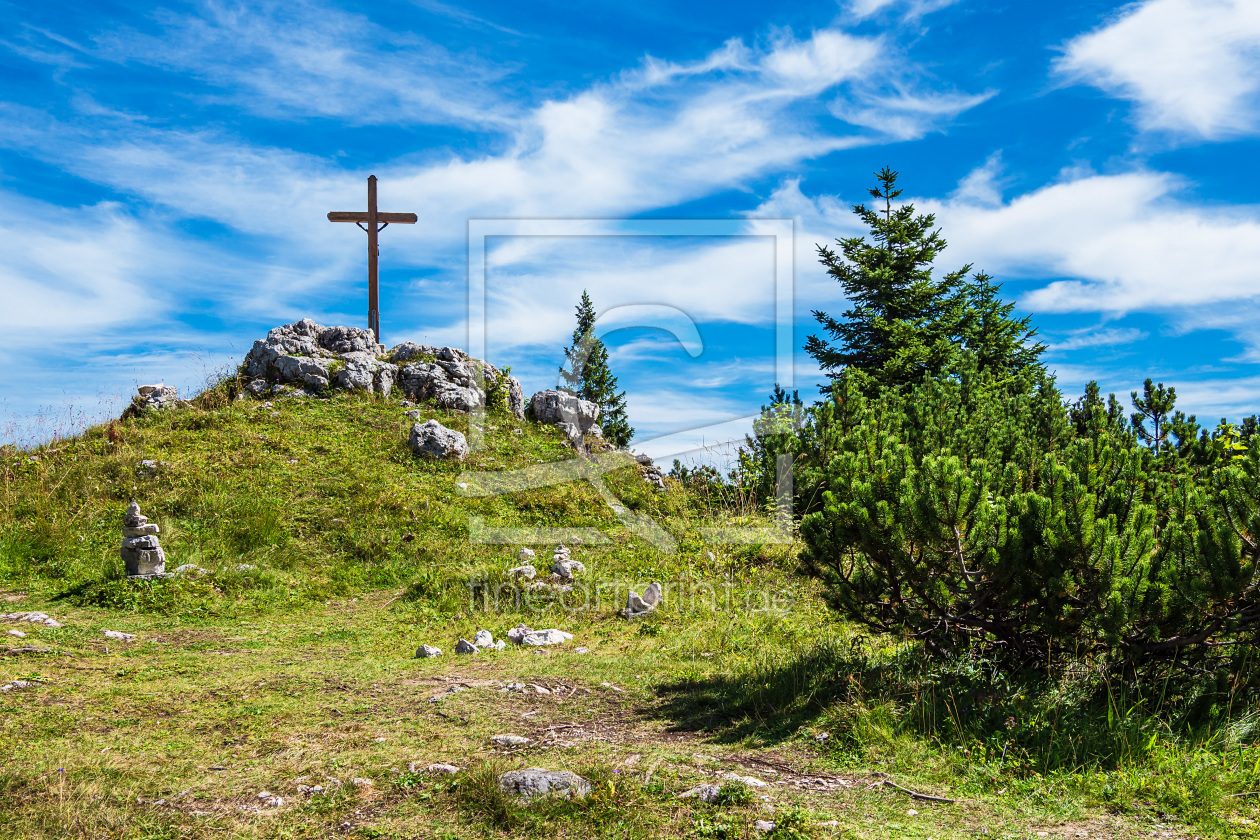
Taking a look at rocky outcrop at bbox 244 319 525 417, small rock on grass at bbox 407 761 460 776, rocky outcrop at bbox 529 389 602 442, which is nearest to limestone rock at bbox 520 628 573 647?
small rock on grass at bbox 407 761 460 776

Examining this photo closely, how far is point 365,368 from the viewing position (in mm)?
18500

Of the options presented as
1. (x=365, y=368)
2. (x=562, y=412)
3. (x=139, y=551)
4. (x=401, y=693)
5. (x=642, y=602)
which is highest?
(x=365, y=368)

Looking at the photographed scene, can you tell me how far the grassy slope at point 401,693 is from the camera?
3951mm

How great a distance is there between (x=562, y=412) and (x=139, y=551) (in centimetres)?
1083

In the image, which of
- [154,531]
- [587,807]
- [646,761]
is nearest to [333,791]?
[587,807]

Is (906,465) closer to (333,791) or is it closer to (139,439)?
(333,791)

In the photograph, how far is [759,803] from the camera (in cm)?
399

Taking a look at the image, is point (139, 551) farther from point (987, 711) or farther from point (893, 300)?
point (893, 300)

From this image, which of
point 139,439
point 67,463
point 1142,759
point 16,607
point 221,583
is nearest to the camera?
point 1142,759

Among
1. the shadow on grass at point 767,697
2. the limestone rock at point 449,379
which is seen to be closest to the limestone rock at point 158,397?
the limestone rock at point 449,379

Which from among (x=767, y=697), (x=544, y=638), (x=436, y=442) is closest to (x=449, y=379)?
(x=436, y=442)

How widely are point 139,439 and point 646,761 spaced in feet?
46.7

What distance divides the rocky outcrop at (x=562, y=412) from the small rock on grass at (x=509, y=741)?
44.4 feet

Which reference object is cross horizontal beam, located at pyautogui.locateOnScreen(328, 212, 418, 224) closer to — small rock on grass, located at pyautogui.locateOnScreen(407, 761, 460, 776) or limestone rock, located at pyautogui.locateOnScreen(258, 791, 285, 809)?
small rock on grass, located at pyautogui.locateOnScreen(407, 761, 460, 776)
